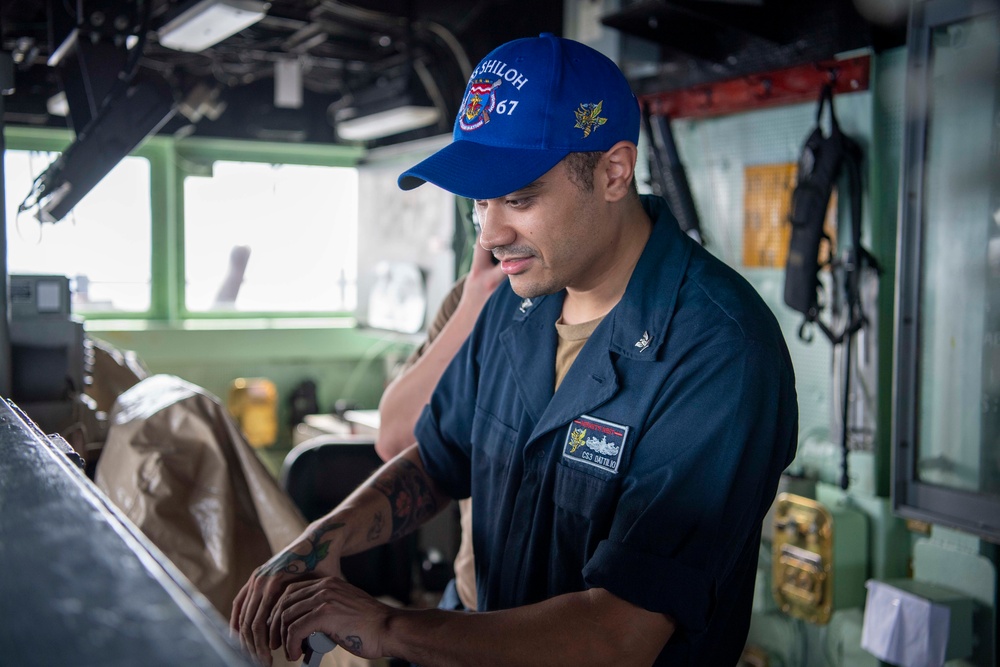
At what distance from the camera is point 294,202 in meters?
6.30

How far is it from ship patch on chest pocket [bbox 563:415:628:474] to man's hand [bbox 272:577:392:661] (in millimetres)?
364

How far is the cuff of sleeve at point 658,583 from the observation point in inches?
46.9

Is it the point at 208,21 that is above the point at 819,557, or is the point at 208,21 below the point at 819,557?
above

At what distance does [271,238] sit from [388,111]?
5.67 ft

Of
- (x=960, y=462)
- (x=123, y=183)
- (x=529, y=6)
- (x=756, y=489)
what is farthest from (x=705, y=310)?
(x=123, y=183)

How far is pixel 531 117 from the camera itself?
1374 mm

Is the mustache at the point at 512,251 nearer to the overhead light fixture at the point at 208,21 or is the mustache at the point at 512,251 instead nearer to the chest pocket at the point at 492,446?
the chest pocket at the point at 492,446

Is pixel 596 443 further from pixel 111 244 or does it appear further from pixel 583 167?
pixel 111 244

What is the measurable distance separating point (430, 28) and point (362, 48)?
0.44m

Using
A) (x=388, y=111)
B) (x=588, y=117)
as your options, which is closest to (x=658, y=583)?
(x=588, y=117)

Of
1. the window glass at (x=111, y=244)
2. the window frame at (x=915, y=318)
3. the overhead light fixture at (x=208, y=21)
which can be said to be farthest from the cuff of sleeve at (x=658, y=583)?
the window glass at (x=111, y=244)

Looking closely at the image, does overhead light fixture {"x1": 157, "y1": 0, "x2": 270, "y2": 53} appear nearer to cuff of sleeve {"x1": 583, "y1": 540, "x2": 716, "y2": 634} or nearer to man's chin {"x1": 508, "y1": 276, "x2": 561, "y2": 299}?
man's chin {"x1": 508, "y1": 276, "x2": 561, "y2": 299}

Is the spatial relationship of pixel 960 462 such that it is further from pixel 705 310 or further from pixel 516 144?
pixel 516 144

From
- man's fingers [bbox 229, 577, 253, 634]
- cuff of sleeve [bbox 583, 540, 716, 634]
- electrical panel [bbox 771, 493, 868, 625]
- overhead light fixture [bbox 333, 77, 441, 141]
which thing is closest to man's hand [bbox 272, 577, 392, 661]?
man's fingers [bbox 229, 577, 253, 634]
